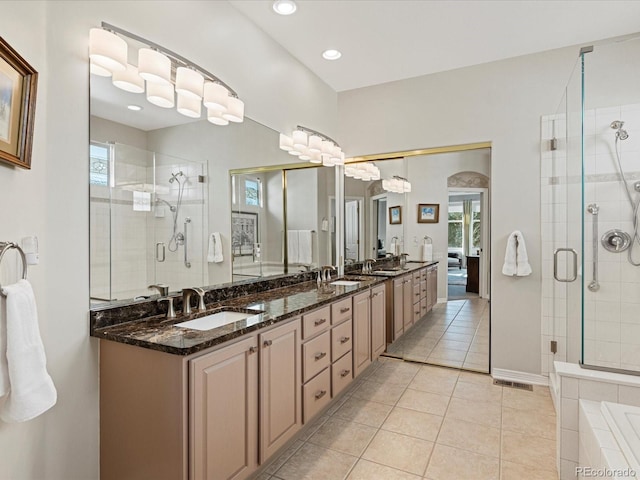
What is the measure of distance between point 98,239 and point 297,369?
1.23 m

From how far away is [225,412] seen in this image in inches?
62.2

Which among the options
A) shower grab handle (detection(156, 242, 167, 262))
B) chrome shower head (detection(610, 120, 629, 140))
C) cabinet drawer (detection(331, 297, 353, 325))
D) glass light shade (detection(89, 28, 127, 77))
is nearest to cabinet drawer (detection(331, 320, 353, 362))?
cabinet drawer (detection(331, 297, 353, 325))

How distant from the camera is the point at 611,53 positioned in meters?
2.55

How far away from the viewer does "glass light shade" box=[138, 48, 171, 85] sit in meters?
1.81

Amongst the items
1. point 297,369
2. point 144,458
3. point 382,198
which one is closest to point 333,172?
point 382,198

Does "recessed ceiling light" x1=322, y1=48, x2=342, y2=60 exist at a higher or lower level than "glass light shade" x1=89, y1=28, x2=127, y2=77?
higher

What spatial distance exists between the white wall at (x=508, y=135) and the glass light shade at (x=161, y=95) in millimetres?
2425

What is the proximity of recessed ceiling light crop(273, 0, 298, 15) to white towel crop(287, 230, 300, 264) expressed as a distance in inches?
65.8

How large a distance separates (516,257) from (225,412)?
2716 millimetres

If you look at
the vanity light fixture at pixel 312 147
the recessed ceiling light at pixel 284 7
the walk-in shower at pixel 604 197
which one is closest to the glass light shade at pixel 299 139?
the vanity light fixture at pixel 312 147

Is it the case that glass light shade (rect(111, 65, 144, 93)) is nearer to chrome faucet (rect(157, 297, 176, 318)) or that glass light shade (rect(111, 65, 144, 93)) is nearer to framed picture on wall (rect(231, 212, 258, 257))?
framed picture on wall (rect(231, 212, 258, 257))

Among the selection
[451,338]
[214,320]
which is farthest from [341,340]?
[451,338]

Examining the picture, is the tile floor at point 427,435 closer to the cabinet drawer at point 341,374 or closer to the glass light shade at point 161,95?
the cabinet drawer at point 341,374

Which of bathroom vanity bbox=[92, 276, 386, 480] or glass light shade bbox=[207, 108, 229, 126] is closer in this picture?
bathroom vanity bbox=[92, 276, 386, 480]
